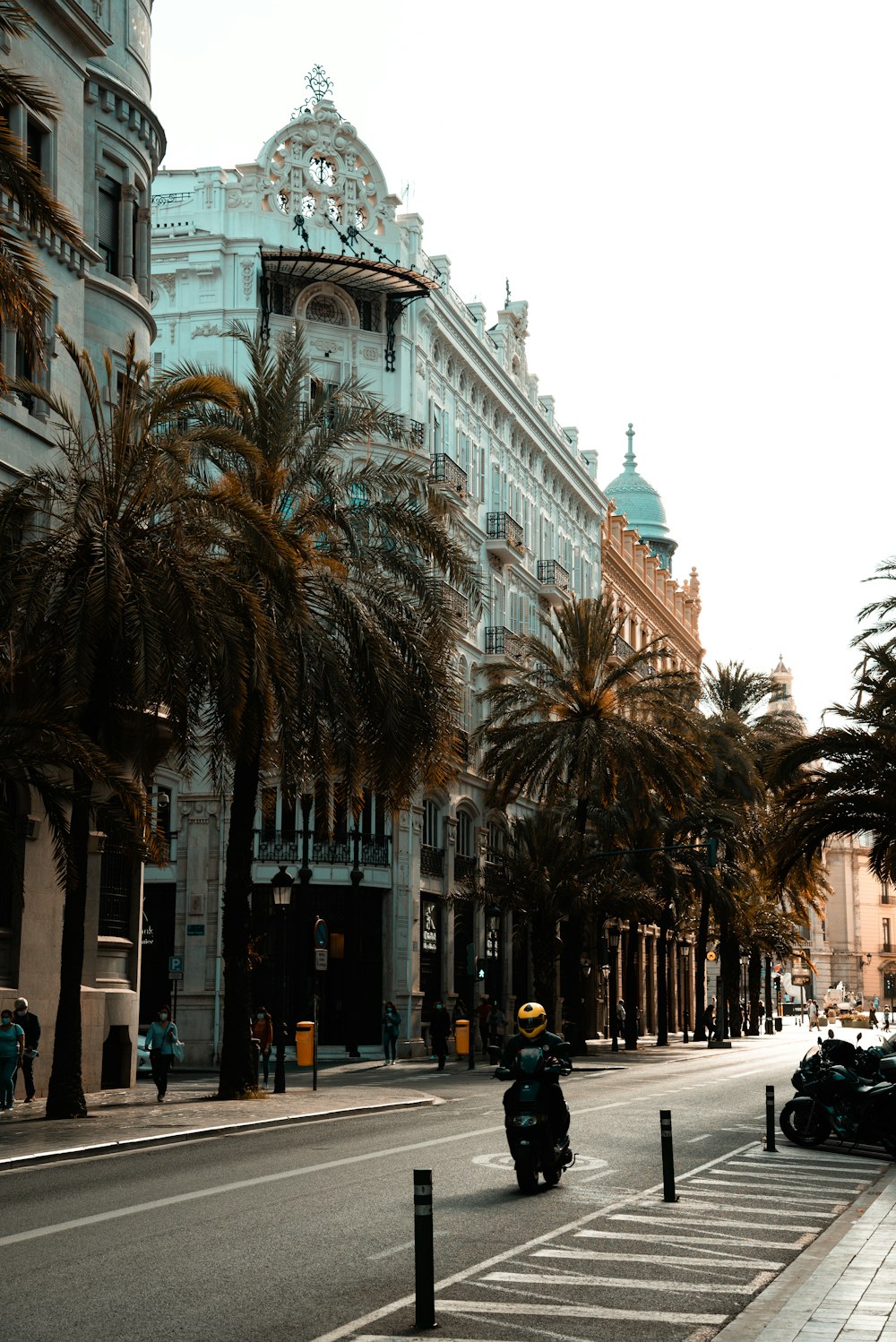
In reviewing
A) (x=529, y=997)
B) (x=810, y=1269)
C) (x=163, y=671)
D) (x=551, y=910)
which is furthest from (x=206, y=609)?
(x=529, y=997)

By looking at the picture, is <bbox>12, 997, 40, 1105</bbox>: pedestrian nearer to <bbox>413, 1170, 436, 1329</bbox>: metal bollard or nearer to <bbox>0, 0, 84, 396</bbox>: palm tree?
<bbox>0, 0, 84, 396</bbox>: palm tree

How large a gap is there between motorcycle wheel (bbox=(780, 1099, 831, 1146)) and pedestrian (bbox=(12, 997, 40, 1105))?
11515 millimetres

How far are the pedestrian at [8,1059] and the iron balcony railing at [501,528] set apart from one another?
36.1 metres

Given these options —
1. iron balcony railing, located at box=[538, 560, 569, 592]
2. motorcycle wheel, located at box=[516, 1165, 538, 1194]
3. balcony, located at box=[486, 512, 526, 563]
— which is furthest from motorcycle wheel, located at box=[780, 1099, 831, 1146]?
iron balcony railing, located at box=[538, 560, 569, 592]

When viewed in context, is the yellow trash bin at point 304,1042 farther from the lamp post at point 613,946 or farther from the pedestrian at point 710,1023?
the lamp post at point 613,946

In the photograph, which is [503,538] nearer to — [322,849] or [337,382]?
[337,382]

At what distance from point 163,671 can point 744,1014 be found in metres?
65.3

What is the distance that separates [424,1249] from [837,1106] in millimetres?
12525

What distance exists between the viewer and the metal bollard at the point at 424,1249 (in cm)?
849

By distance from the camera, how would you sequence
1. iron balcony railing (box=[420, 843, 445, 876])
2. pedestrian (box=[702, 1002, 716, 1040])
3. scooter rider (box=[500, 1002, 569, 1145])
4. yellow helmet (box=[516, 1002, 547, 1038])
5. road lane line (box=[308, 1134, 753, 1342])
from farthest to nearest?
pedestrian (box=[702, 1002, 716, 1040]), iron balcony railing (box=[420, 843, 445, 876]), yellow helmet (box=[516, 1002, 547, 1038]), scooter rider (box=[500, 1002, 569, 1145]), road lane line (box=[308, 1134, 753, 1342])

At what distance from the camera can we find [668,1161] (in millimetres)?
14523

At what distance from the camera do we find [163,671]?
22.2m

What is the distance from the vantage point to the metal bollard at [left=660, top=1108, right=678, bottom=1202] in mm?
14125

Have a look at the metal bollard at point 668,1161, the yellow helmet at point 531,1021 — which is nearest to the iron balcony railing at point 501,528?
the yellow helmet at point 531,1021
